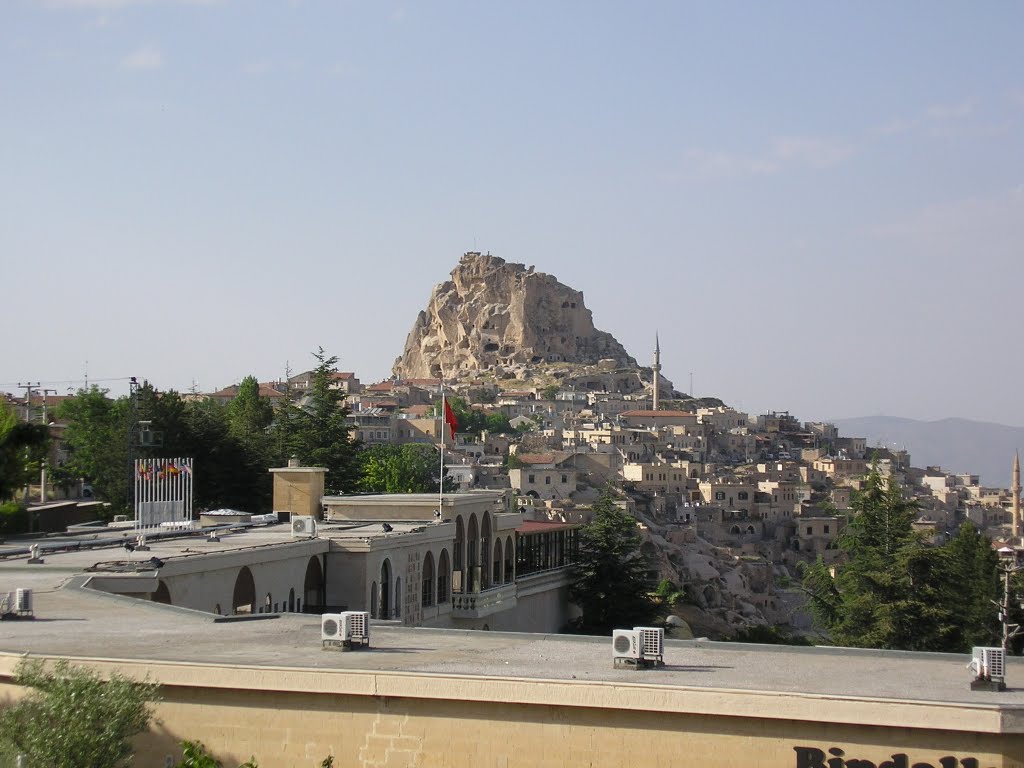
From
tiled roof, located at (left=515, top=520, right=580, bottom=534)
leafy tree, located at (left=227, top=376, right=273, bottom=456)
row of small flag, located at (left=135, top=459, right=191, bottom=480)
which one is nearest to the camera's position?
row of small flag, located at (left=135, top=459, right=191, bottom=480)

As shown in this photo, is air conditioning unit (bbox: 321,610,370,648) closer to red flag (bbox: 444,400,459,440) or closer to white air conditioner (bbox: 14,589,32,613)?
white air conditioner (bbox: 14,589,32,613)

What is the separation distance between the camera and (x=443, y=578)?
31.3 metres

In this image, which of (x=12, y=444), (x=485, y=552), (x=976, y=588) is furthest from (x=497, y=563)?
(x=976, y=588)

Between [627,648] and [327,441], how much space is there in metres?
41.7

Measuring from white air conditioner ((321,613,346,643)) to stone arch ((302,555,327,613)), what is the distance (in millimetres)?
12105

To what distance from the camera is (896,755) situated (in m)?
9.77

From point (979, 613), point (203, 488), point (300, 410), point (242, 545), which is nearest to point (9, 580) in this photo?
point (242, 545)

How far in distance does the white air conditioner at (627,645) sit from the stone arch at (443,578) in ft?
62.9

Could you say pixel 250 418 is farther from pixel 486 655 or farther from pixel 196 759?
pixel 196 759

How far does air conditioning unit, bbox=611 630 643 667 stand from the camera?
11.5m

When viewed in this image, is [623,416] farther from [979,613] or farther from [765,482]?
[979,613]

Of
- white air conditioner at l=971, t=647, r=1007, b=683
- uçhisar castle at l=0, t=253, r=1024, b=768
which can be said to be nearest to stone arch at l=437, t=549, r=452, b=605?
uçhisar castle at l=0, t=253, r=1024, b=768

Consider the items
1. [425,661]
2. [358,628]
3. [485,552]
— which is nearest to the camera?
[425,661]

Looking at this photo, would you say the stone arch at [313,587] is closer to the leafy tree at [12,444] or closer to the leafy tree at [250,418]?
the leafy tree at [12,444]
